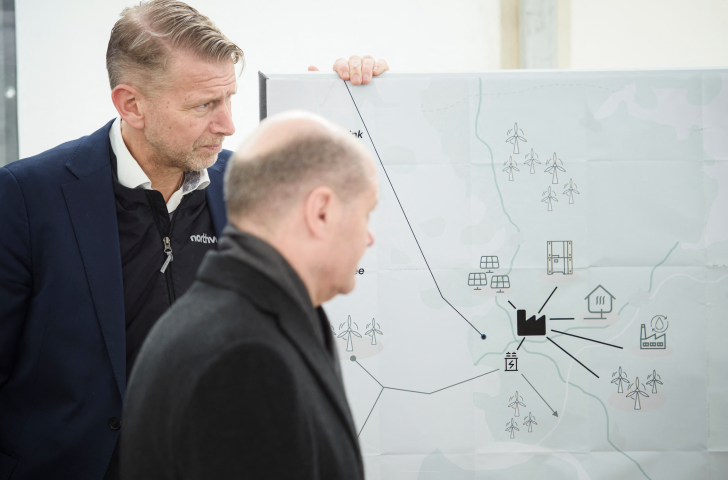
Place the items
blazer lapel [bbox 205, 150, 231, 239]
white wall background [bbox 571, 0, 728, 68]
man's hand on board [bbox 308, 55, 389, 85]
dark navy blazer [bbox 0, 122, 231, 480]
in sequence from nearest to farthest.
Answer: dark navy blazer [bbox 0, 122, 231, 480] → blazer lapel [bbox 205, 150, 231, 239] → man's hand on board [bbox 308, 55, 389, 85] → white wall background [bbox 571, 0, 728, 68]

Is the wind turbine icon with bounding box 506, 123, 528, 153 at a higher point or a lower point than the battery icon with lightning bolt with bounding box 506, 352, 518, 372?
higher

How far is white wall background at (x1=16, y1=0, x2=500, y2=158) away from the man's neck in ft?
3.73

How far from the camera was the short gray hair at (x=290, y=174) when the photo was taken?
0.64 m

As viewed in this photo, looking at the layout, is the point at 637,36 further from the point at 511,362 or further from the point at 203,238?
the point at 203,238

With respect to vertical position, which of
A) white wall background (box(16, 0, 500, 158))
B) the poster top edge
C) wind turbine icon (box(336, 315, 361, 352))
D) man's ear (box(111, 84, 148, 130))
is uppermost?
white wall background (box(16, 0, 500, 158))

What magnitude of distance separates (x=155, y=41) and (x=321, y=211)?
82cm

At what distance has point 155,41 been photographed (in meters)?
1.22

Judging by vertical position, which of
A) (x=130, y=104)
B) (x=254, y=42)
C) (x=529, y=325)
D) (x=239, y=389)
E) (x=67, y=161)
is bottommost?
(x=529, y=325)

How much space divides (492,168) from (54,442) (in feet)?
4.44

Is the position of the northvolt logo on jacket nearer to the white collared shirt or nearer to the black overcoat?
the white collared shirt

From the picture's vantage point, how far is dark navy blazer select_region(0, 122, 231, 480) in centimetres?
112

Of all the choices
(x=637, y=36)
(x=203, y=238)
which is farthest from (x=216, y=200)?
(x=637, y=36)

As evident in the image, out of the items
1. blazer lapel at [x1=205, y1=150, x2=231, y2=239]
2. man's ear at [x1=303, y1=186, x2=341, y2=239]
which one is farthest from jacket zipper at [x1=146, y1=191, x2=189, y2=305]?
man's ear at [x1=303, y1=186, x2=341, y2=239]

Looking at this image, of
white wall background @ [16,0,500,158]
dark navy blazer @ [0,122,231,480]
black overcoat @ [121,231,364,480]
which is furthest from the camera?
white wall background @ [16,0,500,158]
